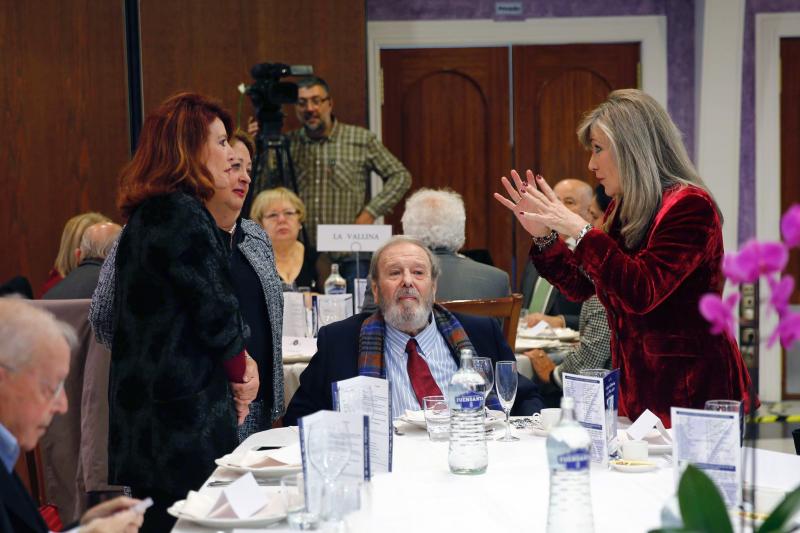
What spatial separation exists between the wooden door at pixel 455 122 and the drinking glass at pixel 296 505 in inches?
214

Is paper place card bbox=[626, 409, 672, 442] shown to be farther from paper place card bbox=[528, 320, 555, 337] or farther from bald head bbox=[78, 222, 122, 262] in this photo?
bald head bbox=[78, 222, 122, 262]

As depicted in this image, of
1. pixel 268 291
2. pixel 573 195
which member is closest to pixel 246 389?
pixel 268 291

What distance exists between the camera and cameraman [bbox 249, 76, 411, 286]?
6.30 m

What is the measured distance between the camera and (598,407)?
2.04 m

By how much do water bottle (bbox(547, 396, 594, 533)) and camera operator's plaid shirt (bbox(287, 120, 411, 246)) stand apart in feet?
15.8

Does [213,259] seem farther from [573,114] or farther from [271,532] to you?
[573,114]

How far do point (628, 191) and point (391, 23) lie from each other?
4.65 meters

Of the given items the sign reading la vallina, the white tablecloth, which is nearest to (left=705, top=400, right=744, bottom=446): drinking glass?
the white tablecloth

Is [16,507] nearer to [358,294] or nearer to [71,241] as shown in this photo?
[358,294]

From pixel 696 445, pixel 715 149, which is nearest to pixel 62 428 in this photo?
pixel 696 445

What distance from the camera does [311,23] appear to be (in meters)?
6.54

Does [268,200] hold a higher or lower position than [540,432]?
higher

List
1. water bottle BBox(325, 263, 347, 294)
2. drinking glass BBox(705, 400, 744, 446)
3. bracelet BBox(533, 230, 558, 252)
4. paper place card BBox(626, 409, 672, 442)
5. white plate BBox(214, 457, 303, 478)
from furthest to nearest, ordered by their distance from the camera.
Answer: water bottle BBox(325, 263, 347, 294)
bracelet BBox(533, 230, 558, 252)
paper place card BBox(626, 409, 672, 442)
white plate BBox(214, 457, 303, 478)
drinking glass BBox(705, 400, 744, 446)

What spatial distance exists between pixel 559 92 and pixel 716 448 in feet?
18.8
